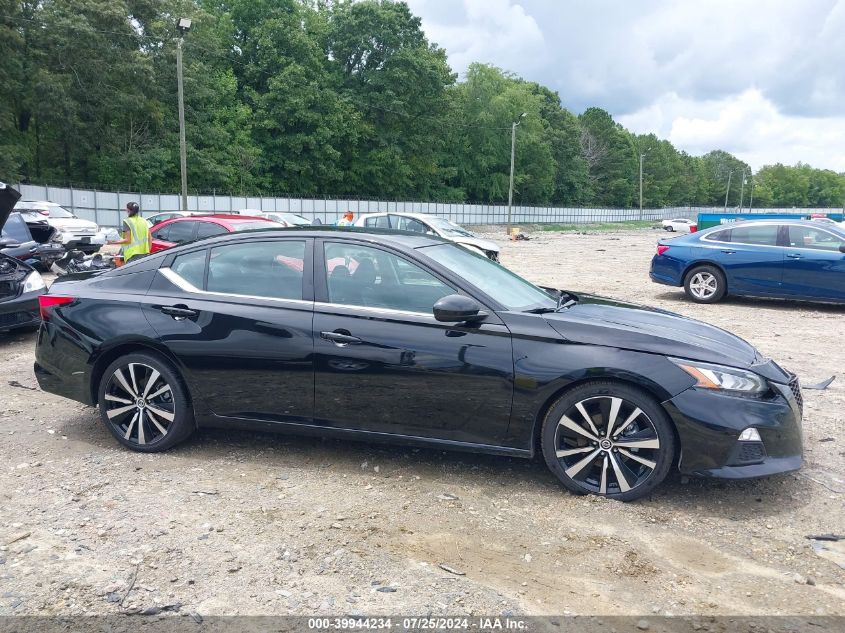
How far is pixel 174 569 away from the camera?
3.34 metres

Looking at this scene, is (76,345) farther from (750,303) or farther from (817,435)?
(750,303)

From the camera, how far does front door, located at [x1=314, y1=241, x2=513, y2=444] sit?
4172 mm

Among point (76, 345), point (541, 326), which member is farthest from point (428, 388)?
point (76, 345)

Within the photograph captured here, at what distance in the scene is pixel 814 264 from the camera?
37.0 ft

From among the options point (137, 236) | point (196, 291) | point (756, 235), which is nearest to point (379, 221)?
point (137, 236)

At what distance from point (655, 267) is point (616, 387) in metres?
9.55

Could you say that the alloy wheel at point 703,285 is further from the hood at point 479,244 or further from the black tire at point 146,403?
the black tire at point 146,403

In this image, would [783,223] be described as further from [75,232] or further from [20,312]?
[75,232]

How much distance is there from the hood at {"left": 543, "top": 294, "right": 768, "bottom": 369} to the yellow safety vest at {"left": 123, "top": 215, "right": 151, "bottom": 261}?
26.8ft

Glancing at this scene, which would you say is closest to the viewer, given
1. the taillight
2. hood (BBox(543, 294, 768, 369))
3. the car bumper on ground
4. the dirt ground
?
the dirt ground

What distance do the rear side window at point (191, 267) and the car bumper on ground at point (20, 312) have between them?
4.18 meters

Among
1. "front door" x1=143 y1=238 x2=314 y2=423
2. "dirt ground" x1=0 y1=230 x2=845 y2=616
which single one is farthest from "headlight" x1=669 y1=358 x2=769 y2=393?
"front door" x1=143 y1=238 x2=314 y2=423

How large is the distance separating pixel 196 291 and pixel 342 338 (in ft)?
3.83

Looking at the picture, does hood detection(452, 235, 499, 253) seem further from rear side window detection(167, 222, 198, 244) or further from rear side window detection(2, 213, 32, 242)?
rear side window detection(2, 213, 32, 242)
